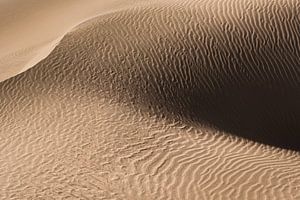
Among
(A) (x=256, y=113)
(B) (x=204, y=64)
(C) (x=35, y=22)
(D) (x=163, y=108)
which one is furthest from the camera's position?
(C) (x=35, y=22)

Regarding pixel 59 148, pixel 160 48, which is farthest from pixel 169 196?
pixel 160 48

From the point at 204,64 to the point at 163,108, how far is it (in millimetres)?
2063

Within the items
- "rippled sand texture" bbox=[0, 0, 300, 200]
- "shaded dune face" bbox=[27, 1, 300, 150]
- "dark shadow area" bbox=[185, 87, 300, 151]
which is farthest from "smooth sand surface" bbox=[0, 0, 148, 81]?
"dark shadow area" bbox=[185, 87, 300, 151]

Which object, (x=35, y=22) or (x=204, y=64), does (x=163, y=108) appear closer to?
(x=204, y=64)

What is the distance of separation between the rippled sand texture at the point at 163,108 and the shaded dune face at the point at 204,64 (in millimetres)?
30

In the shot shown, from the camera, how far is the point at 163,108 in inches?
445

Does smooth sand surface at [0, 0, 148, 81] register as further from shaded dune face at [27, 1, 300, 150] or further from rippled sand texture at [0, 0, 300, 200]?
rippled sand texture at [0, 0, 300, 200]

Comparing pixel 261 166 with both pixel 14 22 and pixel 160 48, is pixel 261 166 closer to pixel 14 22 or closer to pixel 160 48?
pixel 160 48

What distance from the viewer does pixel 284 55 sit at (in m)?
13.4

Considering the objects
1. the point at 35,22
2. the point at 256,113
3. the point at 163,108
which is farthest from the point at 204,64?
the point at 35,22

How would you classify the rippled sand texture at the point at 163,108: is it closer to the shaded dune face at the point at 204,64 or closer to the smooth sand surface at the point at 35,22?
the shaded dune face at the point at 204,64

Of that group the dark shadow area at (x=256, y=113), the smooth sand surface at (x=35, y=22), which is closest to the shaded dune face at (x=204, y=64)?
the dark shadow area at (x=256, y=113)

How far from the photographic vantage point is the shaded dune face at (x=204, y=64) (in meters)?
11.5

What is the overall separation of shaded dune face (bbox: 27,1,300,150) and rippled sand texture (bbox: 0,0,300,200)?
3 centimetres
